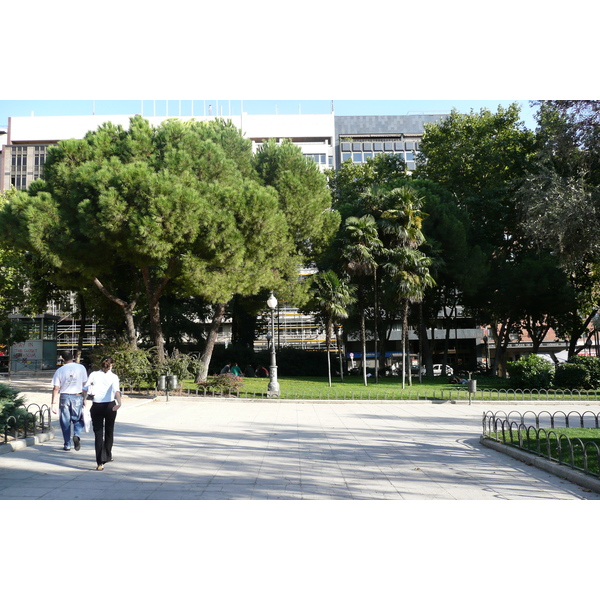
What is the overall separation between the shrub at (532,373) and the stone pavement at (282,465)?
9076 millimetres

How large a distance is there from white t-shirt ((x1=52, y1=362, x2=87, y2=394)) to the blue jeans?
0.34 ft

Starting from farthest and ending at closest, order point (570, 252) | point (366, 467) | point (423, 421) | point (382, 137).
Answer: point (382, 137), point (570, 252), point (423, 421), point (366, 467)

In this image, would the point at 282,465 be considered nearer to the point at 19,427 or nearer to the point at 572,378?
the point at 19,427

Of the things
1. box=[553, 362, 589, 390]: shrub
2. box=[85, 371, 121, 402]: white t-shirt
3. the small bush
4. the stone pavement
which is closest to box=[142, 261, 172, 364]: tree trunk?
the stone pavement

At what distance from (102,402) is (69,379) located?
1952mm

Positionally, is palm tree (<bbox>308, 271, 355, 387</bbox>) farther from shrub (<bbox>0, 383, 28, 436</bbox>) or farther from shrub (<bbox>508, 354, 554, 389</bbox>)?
shrub (<bbox>0, 383, 28, 436</bbox>)

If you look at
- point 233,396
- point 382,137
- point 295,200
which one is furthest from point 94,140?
point 382,137

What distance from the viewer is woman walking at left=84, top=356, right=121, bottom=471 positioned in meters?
7.82

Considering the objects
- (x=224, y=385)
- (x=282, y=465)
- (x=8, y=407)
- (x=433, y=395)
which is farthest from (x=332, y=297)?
(x=282, y=465)

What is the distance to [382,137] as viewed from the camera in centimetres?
8319

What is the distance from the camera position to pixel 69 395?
9297mm

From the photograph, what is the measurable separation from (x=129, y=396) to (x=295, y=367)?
17014mm

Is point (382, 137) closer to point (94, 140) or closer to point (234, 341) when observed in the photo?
point (234, 341)

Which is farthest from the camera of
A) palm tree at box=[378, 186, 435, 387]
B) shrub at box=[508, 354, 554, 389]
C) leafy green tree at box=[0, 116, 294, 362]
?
palm tree at box=[378, 186, 435, 387]
